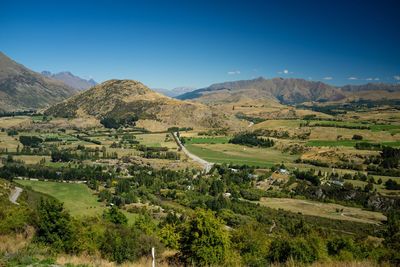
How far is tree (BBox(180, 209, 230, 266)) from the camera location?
998 inches

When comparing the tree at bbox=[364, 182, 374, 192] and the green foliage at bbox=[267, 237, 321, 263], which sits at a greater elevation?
the green foliage at bbox=[267, 237, 321, 263]

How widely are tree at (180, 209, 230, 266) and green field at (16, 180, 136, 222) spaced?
58039 millimetres

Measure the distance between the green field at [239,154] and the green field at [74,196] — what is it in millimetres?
58268

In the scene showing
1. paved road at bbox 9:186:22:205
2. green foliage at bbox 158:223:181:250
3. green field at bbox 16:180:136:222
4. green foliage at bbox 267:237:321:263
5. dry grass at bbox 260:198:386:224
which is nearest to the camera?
green foliage at bbox 267:237:321:263

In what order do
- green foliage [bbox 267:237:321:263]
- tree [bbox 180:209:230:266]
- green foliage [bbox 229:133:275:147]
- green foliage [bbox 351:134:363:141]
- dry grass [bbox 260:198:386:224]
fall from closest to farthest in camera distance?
tree [bbox 180:209:230:266] < green foliage [bbox 267:237:321:263] < dry grass [bbox 260:198:386:224] < green foliage [bbox 351:134:363:141] < green foliage [bbox 229:133:275:147]

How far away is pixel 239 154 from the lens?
527ft

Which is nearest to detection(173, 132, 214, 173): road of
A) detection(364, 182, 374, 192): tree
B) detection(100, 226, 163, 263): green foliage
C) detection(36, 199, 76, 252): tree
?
detection(364, 182, 374, 192): tree

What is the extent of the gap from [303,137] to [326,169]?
58.2 m

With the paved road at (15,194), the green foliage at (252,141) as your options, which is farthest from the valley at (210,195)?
the paved road at (15,194)

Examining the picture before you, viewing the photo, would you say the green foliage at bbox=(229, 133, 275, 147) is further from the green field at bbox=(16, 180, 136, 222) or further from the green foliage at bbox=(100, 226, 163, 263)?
the green foliage at bbox=(100, 226, 163, 263)

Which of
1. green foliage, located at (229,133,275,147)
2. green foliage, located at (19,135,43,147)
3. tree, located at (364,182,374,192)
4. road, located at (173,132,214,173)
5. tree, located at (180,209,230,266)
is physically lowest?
tree, located at (364,182,374,192)

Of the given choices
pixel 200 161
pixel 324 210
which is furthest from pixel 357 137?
pixel 324 210

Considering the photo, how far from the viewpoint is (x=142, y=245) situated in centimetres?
3812

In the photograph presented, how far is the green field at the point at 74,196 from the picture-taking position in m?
89.8
